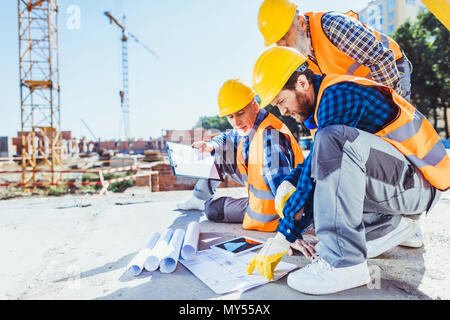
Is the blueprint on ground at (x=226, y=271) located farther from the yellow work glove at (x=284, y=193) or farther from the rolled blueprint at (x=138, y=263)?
the yellow work glove at (x=284, y=193)

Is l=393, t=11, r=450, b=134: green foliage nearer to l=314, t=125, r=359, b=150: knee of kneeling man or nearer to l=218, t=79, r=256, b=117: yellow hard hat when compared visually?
l=218, t=79, r=256, b=117: yellow hard hat

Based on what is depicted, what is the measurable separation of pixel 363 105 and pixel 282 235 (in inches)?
30.4

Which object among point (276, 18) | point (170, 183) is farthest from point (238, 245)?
point (170, 183)

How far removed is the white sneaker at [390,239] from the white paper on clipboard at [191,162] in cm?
165

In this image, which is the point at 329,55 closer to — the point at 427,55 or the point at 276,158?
the point at 276,158

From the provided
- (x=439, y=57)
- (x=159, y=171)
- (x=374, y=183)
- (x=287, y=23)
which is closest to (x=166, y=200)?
(x=287, y=23)

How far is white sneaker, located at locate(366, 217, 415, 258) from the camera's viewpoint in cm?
172

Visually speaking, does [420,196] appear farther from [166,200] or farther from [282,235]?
[166,200]

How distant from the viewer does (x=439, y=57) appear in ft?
63.8

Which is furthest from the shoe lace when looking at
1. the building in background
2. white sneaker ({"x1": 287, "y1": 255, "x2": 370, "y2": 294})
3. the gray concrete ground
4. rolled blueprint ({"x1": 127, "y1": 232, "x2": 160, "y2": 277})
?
the building in background

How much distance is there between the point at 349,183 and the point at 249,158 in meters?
1.22

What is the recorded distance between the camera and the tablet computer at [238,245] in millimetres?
1979

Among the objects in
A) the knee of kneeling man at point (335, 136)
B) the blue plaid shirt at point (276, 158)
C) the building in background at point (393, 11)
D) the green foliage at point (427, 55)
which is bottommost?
the blue plaid shirt at point (276, 158)

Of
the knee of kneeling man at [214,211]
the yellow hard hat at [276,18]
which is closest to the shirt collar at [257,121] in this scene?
the yellow hard hat at [276,18]
